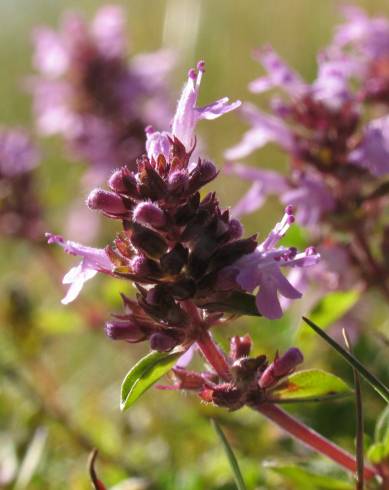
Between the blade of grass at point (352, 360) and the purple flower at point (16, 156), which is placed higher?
the purple flower at point (16, 156)

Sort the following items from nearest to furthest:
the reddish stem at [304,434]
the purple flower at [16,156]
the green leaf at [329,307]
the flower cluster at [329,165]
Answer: the reddish stem at [304,434] → the green leaf at [329,307] → the flower cluster at [329,165] → the purple flower at [16,156]

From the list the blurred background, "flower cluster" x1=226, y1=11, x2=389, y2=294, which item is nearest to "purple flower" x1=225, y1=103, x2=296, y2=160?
"flower cluster" x1=226, y1=11, x2=389, y2=294

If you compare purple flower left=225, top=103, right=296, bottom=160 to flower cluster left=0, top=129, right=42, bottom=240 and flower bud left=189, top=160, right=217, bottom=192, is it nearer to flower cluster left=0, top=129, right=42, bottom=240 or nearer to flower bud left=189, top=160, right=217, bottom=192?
flower bud left=189, top=160, right=217, bottom=192

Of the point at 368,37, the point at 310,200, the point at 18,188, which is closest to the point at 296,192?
the point at 310,200

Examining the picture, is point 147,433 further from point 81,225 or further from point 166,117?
point 81,225

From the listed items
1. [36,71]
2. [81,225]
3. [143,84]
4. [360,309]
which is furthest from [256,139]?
[36,71]

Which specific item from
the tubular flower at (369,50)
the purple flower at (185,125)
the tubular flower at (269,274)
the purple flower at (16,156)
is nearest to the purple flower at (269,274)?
the tubular flower at (269,274)

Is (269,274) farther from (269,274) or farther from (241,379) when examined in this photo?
(241,379)

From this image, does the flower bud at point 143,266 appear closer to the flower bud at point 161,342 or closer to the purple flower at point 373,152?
the flower bud at point 161,342
